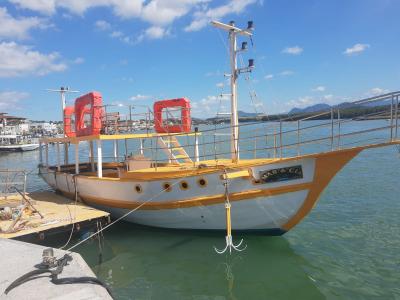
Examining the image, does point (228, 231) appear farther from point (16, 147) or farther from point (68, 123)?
point (16, 147)

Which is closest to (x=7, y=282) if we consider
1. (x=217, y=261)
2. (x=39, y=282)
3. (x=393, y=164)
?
(x=39, y=282)

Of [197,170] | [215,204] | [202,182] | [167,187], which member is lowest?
[215,204]

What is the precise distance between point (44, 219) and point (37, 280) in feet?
22.2

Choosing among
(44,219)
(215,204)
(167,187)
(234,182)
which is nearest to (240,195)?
(234,182)

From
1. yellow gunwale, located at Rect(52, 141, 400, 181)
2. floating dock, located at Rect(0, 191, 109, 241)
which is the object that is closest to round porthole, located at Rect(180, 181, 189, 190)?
yellow gunwale, located at Rect(52, 141, 400, 181)

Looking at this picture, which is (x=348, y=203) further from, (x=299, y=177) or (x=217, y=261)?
(x=217, y=261)

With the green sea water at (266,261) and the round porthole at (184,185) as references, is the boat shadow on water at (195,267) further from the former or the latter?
the round porthole at (184,185)

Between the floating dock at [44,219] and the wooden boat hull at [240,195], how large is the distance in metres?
1.28

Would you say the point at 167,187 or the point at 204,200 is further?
the point at 167,187

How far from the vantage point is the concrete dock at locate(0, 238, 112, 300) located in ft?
15.3

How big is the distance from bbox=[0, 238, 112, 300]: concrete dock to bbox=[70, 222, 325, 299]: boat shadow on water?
2.96 meters

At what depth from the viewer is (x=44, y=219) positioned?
1134cm

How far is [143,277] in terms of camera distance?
9.55 meters

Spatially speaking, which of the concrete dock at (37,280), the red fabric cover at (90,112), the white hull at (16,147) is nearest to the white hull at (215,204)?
the red fabric cover at (90,112)
